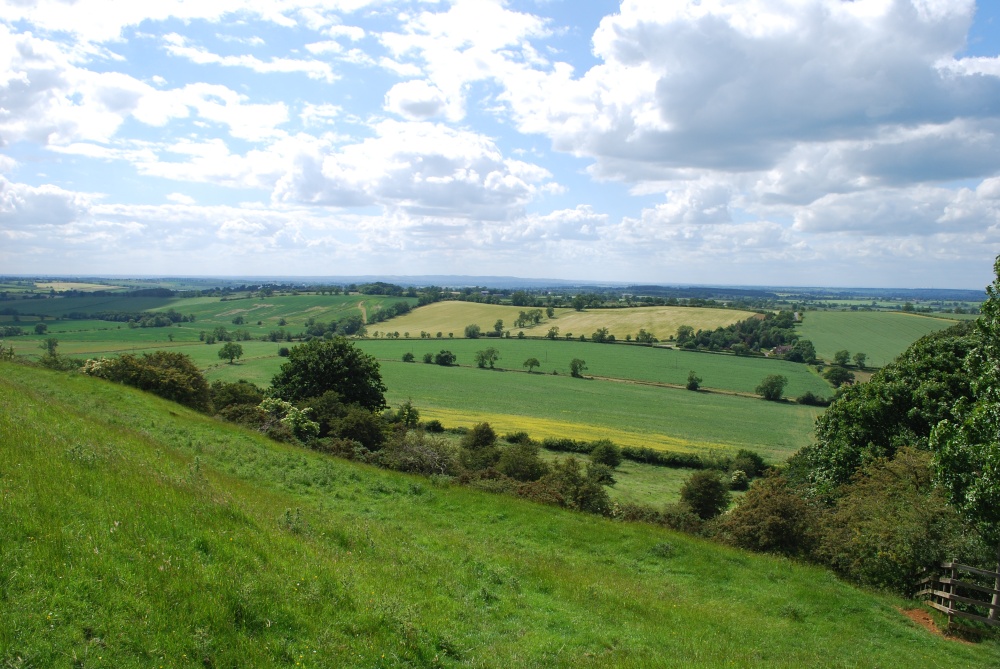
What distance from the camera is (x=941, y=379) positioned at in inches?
855

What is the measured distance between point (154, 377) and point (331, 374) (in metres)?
11.3

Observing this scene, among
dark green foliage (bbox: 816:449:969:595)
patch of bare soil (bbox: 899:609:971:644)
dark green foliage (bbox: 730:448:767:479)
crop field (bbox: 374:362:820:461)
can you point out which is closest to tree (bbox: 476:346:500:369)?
crop field (bbox: 374:362:820:461)

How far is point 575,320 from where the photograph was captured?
142500mm

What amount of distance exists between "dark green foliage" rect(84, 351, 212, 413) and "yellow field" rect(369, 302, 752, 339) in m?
97.9

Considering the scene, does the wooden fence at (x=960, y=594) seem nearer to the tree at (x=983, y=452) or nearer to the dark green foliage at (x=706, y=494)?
the tree at (x=983, y=452)

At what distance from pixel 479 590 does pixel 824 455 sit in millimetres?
22721

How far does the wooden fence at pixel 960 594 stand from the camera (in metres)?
11.3

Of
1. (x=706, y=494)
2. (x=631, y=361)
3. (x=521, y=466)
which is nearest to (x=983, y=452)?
(x=521, y=466)

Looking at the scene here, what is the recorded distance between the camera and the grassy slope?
20.5 ft

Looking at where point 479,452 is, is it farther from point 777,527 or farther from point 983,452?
point 983,452

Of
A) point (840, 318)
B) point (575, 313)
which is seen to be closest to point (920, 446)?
point (575, 313)

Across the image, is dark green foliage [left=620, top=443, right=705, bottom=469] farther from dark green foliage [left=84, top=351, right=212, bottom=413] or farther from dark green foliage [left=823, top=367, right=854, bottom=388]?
dark green foliage [left=823, top=367, right=854, bottom=388]

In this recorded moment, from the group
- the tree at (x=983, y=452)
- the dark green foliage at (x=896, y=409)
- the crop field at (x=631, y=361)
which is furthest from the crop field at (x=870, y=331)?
the tree at (x=983, y=452)

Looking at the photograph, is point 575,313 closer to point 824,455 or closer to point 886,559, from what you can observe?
point 824,455
